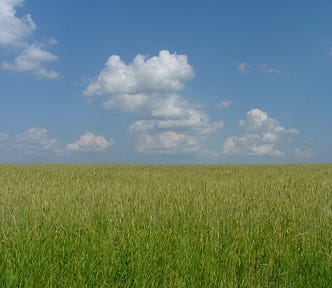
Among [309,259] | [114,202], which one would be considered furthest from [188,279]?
[114,202]

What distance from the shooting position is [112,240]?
4477 millimetres

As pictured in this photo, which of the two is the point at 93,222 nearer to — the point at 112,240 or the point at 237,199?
the point at 112,240

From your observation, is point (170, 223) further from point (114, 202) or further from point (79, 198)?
point (79, 198)

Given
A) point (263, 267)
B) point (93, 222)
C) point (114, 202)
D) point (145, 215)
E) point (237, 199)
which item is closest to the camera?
point (263, 267)

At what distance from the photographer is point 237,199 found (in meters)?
7.07

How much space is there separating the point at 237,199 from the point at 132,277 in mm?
3626

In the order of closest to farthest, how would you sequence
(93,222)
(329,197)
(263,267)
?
(263,267) → (93,222) → (329,197)

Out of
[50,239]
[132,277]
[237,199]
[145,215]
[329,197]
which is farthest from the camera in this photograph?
[329,197]

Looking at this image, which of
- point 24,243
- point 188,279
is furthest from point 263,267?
point 24,243

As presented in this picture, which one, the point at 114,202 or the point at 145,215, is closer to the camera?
the point at 145,215

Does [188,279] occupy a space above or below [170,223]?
below

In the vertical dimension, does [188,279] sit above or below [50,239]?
below

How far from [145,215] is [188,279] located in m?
1.94

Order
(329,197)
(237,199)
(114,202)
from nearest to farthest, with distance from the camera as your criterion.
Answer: (114,202)
(237,199)
(329,197)
